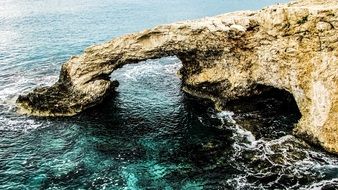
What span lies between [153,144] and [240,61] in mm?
14202

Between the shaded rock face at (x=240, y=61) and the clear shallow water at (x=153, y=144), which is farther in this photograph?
the shaded rock face at (x=240, y=61)

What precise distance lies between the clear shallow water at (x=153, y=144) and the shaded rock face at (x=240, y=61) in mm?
1971

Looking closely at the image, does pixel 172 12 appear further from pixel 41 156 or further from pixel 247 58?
pixel 41 156

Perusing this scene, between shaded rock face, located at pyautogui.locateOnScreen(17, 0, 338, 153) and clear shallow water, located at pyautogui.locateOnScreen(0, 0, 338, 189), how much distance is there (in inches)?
77.6

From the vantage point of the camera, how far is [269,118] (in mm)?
38188

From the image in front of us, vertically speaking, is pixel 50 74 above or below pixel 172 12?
below

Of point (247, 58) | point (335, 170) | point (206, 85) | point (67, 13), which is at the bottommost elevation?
point (335, 170)

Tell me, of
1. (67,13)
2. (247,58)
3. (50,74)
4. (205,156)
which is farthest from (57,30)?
(205,156)

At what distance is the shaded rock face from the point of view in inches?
1229

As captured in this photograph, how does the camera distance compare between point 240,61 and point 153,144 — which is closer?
point 153,144

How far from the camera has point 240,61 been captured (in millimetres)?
39938

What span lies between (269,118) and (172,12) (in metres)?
72.2

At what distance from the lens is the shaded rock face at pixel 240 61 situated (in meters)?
31.2

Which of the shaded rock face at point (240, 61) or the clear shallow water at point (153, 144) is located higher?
the shaded rock face at point (240, 61)
